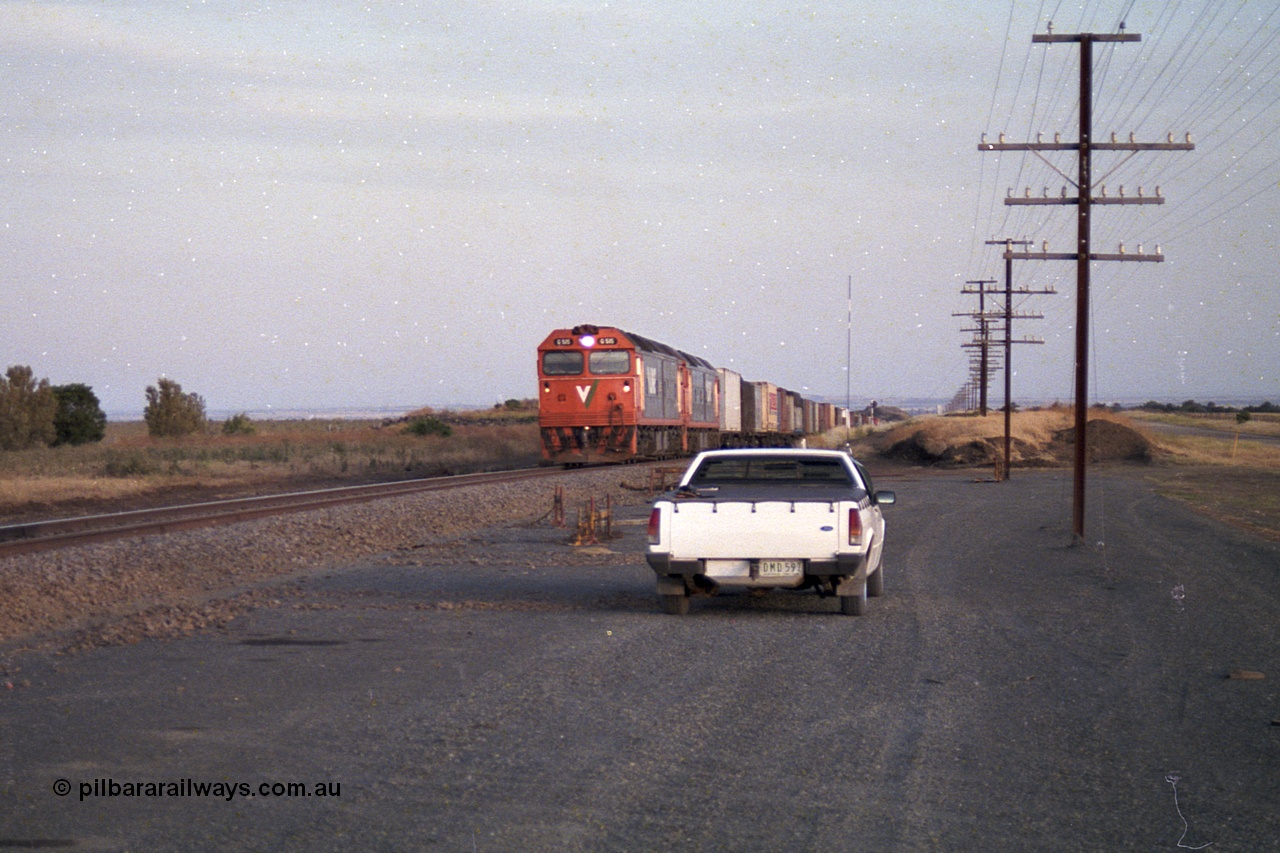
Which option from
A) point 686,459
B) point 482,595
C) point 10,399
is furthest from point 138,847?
point 10,399

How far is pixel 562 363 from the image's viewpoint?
35.5 meters

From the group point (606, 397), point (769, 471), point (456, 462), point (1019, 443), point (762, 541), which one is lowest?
point (456, 462)

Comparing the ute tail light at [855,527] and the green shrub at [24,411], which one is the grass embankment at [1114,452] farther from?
the green shrub at [24,411]

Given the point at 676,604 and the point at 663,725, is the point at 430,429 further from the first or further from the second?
the point at 663,725

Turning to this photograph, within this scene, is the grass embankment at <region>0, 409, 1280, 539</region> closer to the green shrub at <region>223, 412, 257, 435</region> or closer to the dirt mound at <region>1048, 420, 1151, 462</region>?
the dirt mound at <region>1048, 420, 1151, 462</region>

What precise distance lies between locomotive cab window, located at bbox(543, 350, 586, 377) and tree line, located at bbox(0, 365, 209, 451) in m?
32.3

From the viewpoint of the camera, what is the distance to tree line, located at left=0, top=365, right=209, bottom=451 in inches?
2184

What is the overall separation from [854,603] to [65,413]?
67.6 m

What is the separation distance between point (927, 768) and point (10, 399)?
59481 mm

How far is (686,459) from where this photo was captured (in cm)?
4341

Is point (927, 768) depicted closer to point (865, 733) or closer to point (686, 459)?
point (865, 733)

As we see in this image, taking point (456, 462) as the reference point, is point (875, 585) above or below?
above

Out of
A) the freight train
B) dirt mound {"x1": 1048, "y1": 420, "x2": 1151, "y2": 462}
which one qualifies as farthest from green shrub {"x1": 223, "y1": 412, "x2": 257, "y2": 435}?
dirt mound {"x1": 1048, "y1": 420, "x2": 1151, "y2": 462}

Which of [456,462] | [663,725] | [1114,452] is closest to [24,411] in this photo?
[456,462]
